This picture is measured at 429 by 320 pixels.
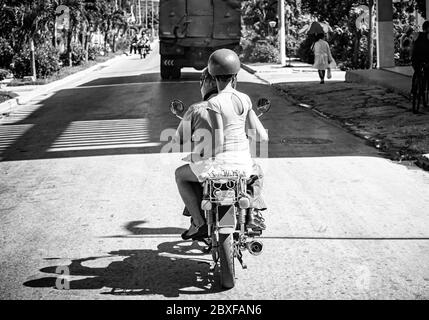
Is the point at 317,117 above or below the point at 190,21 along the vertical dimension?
below

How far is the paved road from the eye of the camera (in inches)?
245

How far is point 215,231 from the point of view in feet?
19.8

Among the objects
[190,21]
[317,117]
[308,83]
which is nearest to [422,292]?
[317,117]

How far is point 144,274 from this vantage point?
653 cm

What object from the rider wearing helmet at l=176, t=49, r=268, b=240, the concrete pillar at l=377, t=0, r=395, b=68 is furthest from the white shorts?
the concrete pillar at l=377, t=0, r=395, b=68

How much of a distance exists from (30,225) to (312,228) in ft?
9.70

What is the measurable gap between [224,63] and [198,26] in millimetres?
23557

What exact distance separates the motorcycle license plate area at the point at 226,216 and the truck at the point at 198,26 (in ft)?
78.8

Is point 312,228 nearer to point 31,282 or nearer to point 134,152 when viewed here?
point 31,282

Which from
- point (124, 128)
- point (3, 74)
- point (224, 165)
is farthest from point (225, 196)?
point (3, 74)

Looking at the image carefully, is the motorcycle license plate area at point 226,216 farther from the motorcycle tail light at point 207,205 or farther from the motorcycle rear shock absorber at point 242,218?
the motorcycle rear shock absorber at point 242,218

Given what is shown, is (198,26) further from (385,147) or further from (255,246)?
(255,246)

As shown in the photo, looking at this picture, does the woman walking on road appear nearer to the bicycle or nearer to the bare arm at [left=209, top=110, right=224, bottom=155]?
the bicycle

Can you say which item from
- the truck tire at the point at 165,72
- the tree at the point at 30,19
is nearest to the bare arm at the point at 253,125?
the tree at the point at 30,19
